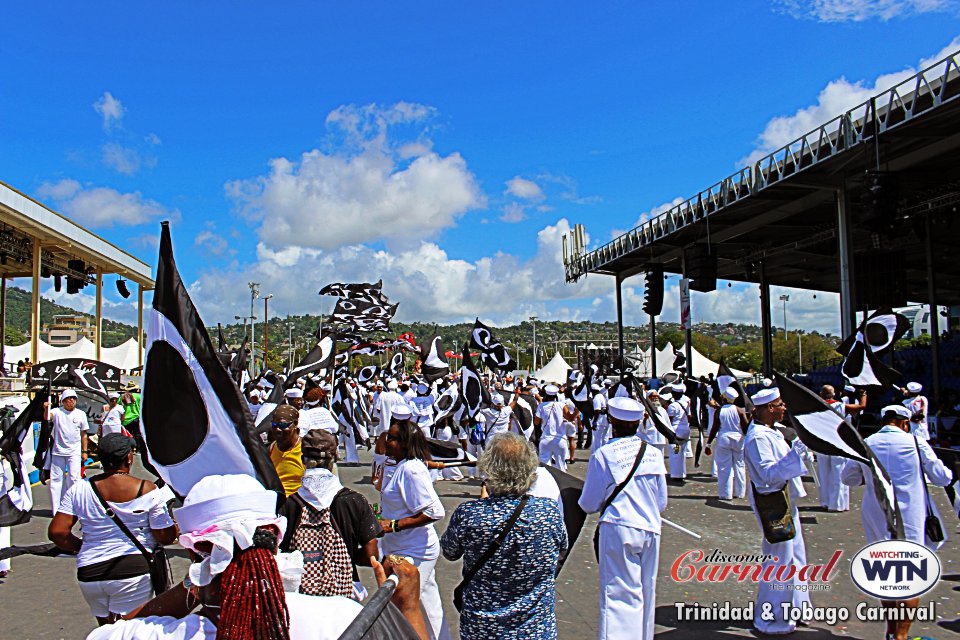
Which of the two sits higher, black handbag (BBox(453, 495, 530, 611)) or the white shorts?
black handbag (BBox(453, 495, 530, 611))

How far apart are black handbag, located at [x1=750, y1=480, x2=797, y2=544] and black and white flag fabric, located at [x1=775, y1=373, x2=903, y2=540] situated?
662 millimetres

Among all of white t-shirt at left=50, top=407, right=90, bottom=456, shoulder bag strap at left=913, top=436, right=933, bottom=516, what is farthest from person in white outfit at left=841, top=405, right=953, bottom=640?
white t-shirt at left=50, top=407, right=90, bottom=456

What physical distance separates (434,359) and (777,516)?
39.5 ft

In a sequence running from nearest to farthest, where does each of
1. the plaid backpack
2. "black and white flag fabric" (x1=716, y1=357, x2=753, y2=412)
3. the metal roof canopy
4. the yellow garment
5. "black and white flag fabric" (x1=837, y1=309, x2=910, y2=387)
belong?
1. the plaid backpack
2. the yellow garment
3. "black and white flag fabric" (x1=837, y1=309, x2=910, y2=387)
4. "black and white flag fabric" (x1=716, y1=357, x2=753, y2=412)
5. the metal roof canopy

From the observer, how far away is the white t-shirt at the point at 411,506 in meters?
4.39

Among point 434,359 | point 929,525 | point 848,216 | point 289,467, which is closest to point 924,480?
point 929,525

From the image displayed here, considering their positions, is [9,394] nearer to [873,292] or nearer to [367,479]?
[367,479]

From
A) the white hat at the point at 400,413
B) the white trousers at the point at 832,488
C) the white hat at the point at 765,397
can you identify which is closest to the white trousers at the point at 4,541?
the white hat at the point at 400,413

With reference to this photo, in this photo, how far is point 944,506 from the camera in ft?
34.9

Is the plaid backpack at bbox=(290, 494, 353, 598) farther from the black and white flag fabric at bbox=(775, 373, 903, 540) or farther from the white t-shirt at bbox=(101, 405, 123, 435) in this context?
the white t-shirt at bbox=(101, 405, 123, 435)

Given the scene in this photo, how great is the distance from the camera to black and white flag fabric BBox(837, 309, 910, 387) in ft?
27.9

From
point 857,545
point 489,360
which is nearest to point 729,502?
point 857,545

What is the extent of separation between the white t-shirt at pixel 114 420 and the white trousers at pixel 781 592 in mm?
11054

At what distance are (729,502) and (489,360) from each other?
711 cm
